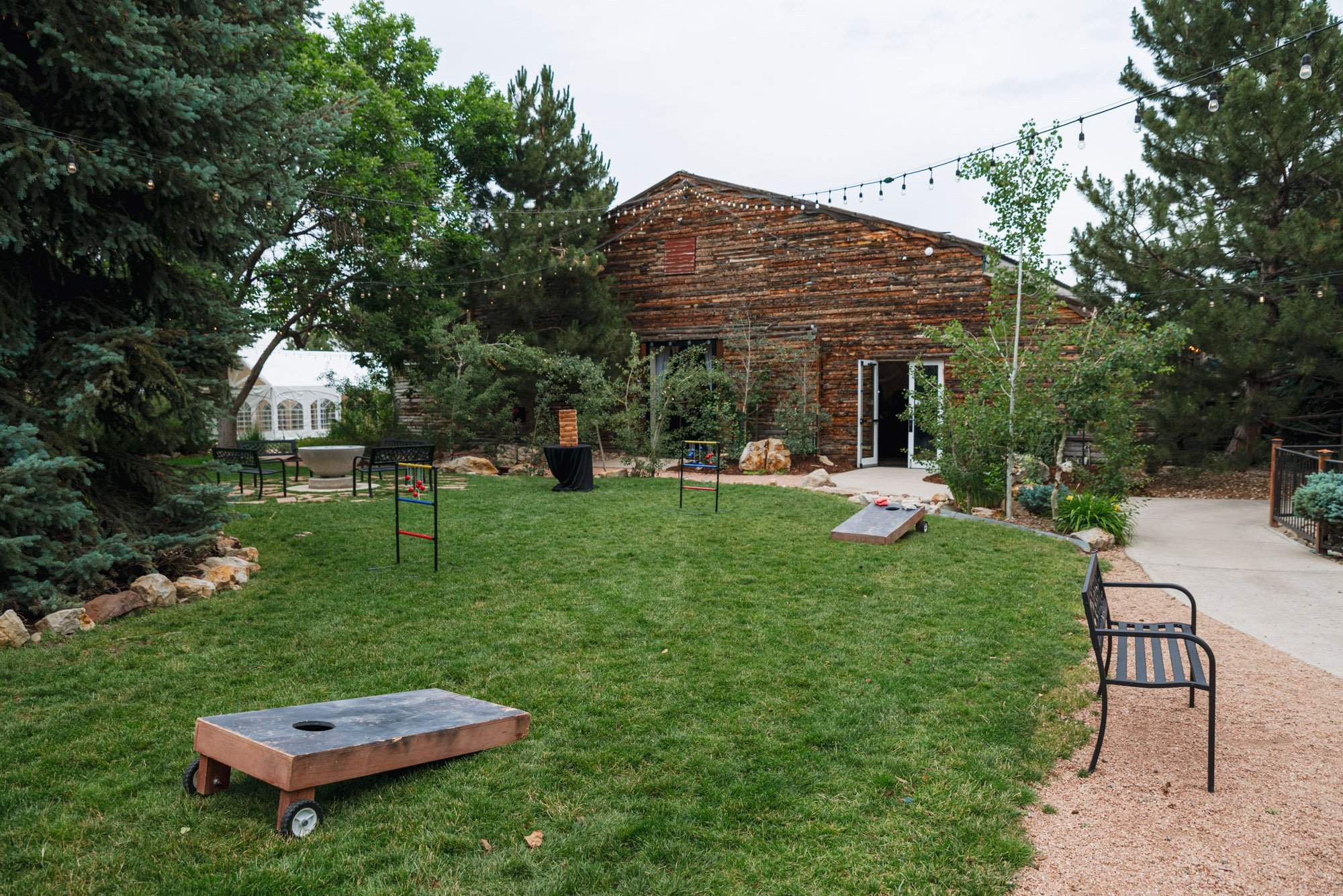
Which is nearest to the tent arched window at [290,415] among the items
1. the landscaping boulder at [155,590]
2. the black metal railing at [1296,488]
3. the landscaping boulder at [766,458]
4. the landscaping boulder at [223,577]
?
the landscaping boulder at [766,458]

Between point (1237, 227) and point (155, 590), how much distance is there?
45.8ft

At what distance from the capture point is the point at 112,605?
5.43 m

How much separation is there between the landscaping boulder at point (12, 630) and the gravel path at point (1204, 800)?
18.6 feet

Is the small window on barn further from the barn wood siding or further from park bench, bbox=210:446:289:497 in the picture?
park bench, bbox=210:446:289:497

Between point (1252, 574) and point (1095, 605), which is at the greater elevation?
point (1095, 605)

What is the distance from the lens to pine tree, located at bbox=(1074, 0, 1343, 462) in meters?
10.8

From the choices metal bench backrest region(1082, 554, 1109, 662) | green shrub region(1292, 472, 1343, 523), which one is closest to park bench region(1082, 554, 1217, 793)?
metal bench backrest region(1082, 554, 1109, 662)

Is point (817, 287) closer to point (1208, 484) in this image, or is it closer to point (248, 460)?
point (1208, 484)

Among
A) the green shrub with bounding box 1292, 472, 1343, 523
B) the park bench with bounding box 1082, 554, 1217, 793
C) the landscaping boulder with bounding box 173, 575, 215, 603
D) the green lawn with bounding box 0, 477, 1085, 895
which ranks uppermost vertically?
the green shrub with bounding box 1292, 472, 1343, 523

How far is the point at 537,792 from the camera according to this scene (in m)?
3.02

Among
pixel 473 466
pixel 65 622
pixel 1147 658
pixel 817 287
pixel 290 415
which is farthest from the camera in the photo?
pixel 290 415

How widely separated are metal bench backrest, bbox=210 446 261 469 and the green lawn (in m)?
3.37

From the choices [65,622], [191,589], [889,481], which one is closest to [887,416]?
[889,481]

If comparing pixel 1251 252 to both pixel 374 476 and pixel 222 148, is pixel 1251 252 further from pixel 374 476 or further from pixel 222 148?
pixel 374 476
